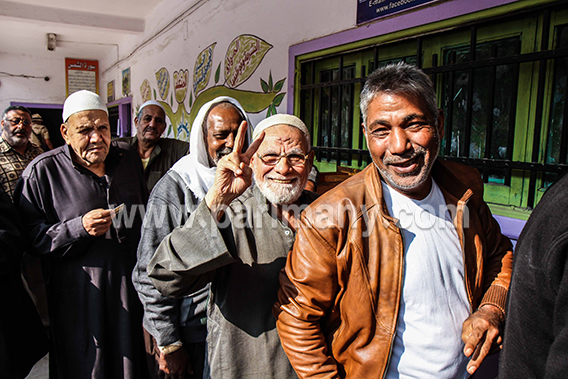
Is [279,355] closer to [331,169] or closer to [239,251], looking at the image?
[239,251]

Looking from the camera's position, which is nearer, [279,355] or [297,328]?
[297,328]

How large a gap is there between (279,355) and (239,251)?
1.36ft

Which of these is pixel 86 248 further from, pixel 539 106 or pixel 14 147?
pixel 539 106

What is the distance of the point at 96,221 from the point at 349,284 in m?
1.49

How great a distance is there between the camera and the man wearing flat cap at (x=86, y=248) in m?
2.10

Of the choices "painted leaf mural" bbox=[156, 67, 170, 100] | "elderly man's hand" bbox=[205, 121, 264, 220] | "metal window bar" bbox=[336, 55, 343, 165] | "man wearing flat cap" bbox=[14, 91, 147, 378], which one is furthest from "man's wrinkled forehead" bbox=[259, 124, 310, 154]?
"painted leaf mural" bbox=[156, 67, 170, 100]

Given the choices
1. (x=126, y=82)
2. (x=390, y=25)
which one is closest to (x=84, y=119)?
(x=390, y=25)

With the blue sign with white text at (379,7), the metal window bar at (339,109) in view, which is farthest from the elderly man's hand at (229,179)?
the metal window bar at (339,109)

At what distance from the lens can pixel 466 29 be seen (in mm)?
2250

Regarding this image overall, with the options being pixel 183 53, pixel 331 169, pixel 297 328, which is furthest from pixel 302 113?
pixel 183 53

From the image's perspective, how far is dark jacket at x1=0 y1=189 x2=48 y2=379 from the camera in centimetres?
185

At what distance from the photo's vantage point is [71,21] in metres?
6.68

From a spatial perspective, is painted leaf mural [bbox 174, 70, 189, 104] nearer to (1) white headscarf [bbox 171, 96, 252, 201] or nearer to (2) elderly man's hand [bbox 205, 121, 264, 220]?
(1) white headscarf [bbox 171, 96, 252, 201]

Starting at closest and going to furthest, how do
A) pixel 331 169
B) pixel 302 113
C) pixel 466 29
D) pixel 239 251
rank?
pixel 239 251, pixel 466 29, pixel 331 169, pixel 302 113
